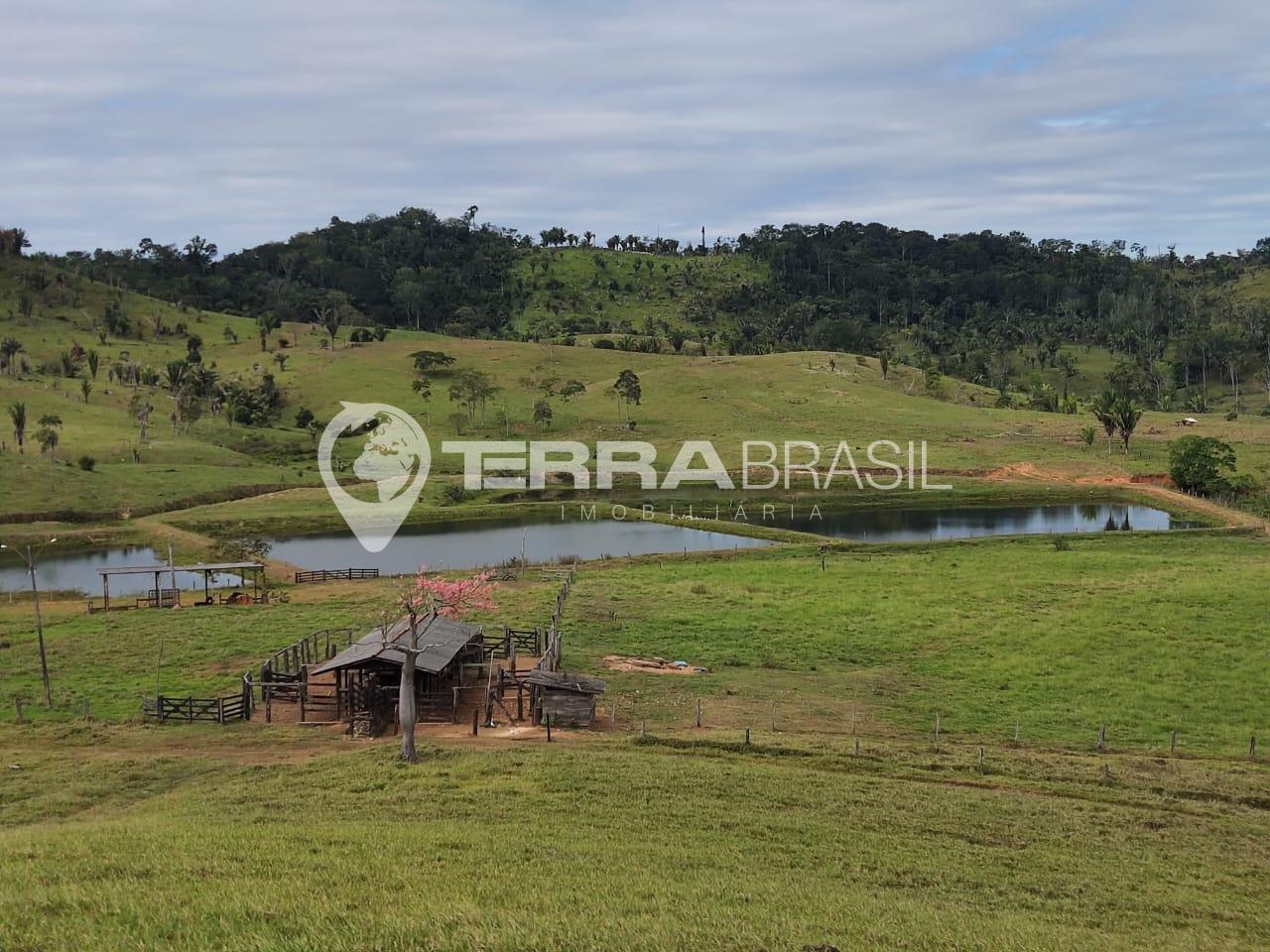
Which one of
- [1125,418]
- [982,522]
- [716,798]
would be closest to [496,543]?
[982,522]

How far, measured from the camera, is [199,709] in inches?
1197

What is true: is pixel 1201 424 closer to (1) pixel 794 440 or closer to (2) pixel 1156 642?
Answer: (1) pixel 794 440

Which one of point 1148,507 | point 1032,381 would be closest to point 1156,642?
point 1148,507

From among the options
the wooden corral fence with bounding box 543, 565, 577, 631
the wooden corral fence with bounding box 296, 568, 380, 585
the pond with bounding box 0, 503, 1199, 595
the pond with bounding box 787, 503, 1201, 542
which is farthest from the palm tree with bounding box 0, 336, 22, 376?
the pond with bounding box 787, 503, 1201, 542

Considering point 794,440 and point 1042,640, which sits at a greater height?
point 794,440

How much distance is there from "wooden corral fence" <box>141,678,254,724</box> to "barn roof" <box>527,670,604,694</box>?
9.15 meters

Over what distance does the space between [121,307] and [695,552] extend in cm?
13127

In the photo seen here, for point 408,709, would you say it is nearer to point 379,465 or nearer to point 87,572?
point 87,572

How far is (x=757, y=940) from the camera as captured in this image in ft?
44.2

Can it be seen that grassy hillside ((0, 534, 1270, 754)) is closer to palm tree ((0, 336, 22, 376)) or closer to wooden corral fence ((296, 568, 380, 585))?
wooden corral fence ((296, 568, 380, 585))

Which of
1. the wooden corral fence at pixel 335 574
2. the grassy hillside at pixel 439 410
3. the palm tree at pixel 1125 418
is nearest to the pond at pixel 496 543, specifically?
the wooden corral fence at pixel 335 574

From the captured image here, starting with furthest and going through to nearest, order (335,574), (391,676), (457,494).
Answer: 1. (457,494)
2. (335,574)
3. (391,676)

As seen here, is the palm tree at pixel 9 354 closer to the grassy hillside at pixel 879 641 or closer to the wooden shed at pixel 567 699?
the grassy hillside at pixel 879 641

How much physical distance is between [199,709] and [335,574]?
85.2ft
